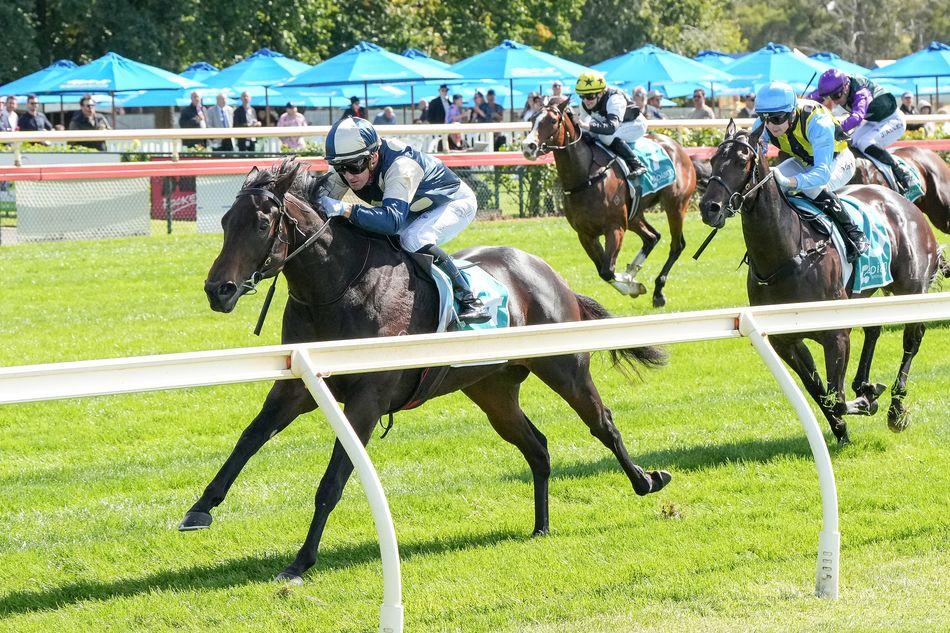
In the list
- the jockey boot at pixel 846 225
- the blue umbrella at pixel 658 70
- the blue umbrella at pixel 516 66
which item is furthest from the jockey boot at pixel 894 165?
the blue umbrella at pixel 658 70

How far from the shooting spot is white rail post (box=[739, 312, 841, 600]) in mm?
5055

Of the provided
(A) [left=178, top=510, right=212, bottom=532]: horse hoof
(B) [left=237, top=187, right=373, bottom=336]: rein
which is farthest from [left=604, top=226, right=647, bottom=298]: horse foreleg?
(A) [left=178, top=510, right=212, bottom=532]: horse hoof

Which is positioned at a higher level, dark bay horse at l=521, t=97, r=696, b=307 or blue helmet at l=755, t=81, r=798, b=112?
blue helmet at l=755, t=81, r=798, b=112

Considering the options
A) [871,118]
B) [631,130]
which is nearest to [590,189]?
[631,130]

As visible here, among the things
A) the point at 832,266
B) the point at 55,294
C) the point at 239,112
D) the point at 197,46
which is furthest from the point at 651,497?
the point at 197,46

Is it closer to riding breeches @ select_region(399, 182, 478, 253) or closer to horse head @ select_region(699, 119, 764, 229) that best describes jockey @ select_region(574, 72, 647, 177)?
horse head @ select_region(699, 119, 764, 229)

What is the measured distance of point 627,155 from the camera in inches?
531

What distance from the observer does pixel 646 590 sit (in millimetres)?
5312

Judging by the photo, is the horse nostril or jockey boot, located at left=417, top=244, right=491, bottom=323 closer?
the horse nostril

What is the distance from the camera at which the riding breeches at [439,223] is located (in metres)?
6.15

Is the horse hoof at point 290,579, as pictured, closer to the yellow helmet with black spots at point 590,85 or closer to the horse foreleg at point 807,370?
the horse foreleg at point 807,370

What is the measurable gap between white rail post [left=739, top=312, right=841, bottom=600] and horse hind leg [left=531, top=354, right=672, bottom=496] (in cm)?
139

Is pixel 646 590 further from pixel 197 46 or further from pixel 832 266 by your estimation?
pixel 197 46

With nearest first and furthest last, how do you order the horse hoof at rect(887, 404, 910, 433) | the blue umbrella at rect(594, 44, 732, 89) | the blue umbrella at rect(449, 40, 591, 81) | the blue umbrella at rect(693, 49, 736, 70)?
the horse hoof at rect(887, 404, 910, 433), the blue umbrella at rect(449, 40, 591, 81), the blue umbrella at rect(594, 44, 732, 89), the blue umbrella at rect(693, 49, 736, 70)
